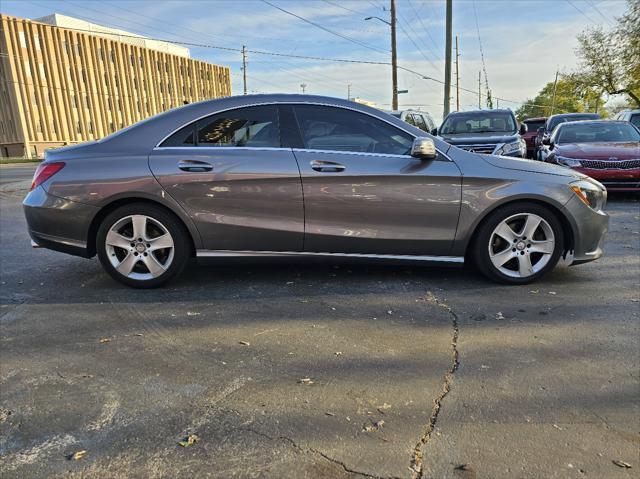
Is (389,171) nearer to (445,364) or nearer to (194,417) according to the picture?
(445,364)

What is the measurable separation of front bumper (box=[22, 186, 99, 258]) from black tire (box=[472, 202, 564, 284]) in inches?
129

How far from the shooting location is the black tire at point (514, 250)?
13.4 feet

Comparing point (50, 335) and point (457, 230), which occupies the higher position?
point (457, 230)

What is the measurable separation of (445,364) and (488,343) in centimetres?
43

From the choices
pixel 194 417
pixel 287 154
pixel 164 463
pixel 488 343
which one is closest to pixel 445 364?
pixel 488 343

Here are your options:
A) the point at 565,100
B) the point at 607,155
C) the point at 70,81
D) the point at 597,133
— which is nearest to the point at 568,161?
the point at 607,155

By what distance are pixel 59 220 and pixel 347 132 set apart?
8.48 feet

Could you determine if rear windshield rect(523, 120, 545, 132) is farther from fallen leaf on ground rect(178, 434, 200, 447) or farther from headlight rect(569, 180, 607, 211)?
fallen leaf on ground rect(178, 434, 200, 447)

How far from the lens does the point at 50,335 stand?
3.35 meters

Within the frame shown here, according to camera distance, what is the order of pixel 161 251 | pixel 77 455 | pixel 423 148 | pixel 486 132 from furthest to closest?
1. pixel 486 132
2. pixel 161 251
3. pixel 423 148
4. pixel 77 455

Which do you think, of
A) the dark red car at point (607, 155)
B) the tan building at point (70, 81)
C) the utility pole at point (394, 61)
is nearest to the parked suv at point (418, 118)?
the dark red car at point (607, 155)

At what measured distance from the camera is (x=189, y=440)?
2.17m

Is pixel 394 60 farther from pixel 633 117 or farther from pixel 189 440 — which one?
pixel 189 440

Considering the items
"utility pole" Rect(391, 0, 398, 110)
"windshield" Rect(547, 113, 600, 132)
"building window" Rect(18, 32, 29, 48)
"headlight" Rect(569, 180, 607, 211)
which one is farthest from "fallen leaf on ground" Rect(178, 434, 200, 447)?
"building window" Rect(18, 32, 29, 48)
